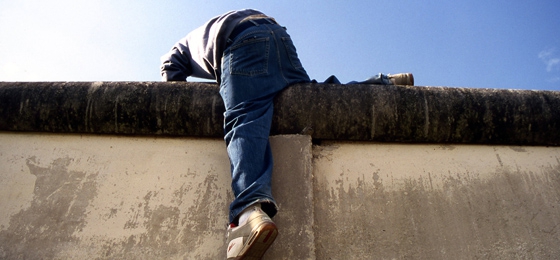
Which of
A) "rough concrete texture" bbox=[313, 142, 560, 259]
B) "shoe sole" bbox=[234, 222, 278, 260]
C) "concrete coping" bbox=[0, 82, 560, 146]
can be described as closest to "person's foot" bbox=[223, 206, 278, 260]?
"shoe sole" bbox=[234, 222, 278, 260]

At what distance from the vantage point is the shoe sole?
143 cm

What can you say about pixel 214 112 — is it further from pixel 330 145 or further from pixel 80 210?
pixel 80 210

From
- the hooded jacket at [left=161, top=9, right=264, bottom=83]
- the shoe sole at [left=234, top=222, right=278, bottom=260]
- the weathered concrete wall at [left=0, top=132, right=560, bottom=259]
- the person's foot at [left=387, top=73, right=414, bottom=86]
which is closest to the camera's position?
the shoe sole at [left=234, top=222, right=278, bottom=260]

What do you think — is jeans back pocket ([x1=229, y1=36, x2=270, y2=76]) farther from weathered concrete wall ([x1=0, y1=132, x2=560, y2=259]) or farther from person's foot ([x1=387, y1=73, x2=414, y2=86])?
person's foot ([x1=387, y1=73, x2=414, y2=86])

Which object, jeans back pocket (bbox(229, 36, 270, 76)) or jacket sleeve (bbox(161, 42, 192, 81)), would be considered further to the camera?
jacket sleeve (bbox(161, 42, 192, 81))

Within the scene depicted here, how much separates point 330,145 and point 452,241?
0.66 metres

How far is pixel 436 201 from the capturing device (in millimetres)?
1905

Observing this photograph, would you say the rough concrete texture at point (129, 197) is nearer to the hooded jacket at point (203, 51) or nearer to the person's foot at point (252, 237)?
the person's foot at point (252, 237)

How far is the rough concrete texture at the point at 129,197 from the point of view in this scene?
1.75 metres

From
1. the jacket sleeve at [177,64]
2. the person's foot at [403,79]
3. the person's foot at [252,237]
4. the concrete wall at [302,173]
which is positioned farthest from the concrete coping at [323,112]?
the person's foot at [252,237]

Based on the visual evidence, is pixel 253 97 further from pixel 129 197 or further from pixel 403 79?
pixel 403 79

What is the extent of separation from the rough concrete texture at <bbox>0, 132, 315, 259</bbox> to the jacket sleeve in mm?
442

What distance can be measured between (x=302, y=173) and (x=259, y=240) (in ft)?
1.61

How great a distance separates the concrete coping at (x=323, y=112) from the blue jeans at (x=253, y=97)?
0.10 m
